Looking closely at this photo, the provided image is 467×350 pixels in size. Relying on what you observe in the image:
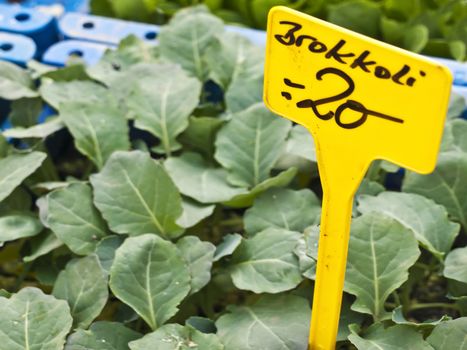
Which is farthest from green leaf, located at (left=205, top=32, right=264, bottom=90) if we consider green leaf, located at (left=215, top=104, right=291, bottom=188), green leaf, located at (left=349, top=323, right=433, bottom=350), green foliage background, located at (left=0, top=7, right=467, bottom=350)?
green leaf, located at (left=349, top=323, right=433, bottom=350)

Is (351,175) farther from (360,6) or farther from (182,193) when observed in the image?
(360,6)

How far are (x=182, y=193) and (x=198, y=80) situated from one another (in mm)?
191

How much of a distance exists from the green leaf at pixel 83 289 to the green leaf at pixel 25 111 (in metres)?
0.29

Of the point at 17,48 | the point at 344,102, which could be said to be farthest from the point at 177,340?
the point at 17,48

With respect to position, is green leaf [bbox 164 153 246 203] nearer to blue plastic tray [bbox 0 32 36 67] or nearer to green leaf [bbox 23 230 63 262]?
green leaf [bbox 23 230 63 262]

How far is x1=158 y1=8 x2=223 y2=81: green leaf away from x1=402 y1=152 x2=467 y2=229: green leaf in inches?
13.6

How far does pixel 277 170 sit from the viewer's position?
3.05 ft

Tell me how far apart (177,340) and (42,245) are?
220mm

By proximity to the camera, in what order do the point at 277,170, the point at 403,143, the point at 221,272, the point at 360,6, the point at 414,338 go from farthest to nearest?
the point at 360,6
the point at 277,170
the point at 221,272
the point at 414,338
the point at 403,143

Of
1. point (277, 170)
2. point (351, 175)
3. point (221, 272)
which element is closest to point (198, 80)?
point (277, 170)

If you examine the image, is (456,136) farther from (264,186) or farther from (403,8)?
(403,8)

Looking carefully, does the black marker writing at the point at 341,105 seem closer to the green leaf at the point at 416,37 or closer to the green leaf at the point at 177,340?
the green leaf at the point at 177,340

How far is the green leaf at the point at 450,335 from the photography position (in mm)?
673

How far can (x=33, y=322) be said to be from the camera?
2.38 ft
